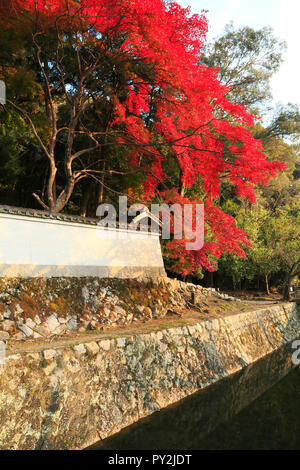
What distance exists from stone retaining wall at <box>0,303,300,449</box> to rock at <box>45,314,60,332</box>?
1.37 meters

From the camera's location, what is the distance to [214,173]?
13.3 metres

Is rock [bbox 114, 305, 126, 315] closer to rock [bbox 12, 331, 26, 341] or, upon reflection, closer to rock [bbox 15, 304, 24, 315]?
rock [bbox 15, 304, 24, 315]

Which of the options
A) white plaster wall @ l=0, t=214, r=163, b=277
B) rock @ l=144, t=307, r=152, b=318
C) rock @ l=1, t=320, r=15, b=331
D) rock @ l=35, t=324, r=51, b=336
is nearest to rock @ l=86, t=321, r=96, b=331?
rock @ l=35, t=324, r=51, b=336

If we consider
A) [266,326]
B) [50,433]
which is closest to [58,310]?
[50,433]

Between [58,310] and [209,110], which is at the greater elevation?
[209,110]

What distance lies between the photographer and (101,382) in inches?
258

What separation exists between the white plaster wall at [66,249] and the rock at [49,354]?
294 cm

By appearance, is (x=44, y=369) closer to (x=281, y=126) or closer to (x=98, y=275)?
(x=98, y=275)

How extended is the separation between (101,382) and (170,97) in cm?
1042

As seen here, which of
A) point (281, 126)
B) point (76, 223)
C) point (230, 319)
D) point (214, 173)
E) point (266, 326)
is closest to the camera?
point (76, 223)

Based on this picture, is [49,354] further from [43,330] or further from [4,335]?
[43,330]

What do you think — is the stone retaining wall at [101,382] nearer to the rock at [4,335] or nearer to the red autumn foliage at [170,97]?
the rock at [4,335]

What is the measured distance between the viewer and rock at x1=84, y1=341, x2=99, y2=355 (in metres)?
6.68

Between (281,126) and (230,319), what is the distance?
1767 cm
